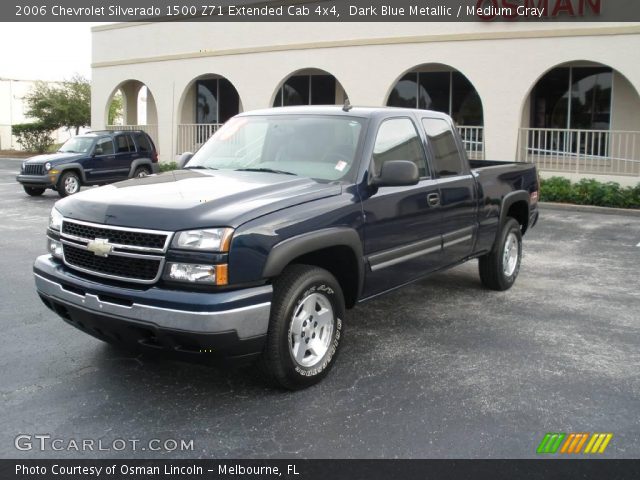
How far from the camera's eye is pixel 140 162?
19.2 meters

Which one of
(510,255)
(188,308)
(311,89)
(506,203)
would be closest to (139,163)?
(311,89)

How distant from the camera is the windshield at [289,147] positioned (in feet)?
17.3

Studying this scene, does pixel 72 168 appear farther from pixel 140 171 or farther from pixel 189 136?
pixel 189 136

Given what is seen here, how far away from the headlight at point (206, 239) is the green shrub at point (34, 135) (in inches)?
1439

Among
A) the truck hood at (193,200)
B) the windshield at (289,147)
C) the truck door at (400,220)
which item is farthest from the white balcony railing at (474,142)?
the truck hood at (193,200)

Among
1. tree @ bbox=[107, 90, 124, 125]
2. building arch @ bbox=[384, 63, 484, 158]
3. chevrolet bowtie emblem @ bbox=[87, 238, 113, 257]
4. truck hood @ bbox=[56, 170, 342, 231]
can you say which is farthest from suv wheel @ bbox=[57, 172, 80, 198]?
tree @ bbox=[107, 90, 124, 125]

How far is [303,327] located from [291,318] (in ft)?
0.78

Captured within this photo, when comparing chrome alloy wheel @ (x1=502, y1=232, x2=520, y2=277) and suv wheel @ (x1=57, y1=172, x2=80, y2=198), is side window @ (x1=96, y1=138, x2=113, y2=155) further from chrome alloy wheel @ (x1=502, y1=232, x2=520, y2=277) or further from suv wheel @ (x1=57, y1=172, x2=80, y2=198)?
chrome alloy wheel @ (x1=502, y1=232, x2=520, y2=277)

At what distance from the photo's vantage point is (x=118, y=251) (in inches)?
167

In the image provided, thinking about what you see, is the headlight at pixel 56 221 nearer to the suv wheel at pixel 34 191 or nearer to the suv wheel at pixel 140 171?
the suv wheel at pixel 34 191
